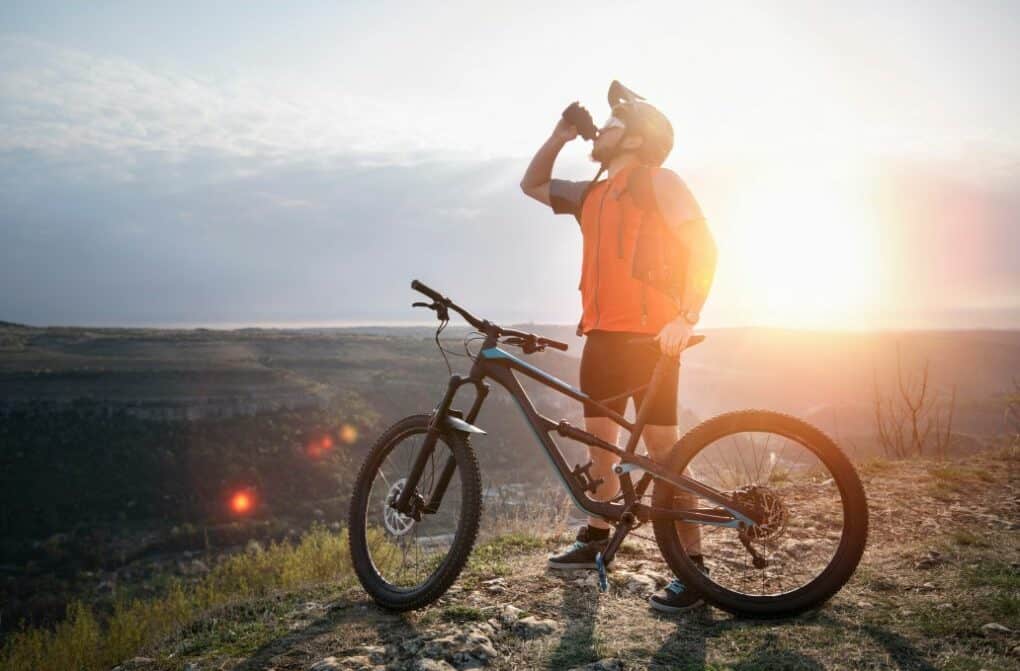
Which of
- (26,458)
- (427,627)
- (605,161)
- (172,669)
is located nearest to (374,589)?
(427,627)

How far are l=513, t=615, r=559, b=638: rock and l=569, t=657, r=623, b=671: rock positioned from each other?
39 centimetres

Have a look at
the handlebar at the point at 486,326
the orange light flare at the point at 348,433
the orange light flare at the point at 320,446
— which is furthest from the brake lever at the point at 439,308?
the orange light flare at the point at 348,433

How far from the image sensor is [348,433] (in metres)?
84.4

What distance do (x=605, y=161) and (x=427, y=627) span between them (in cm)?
257

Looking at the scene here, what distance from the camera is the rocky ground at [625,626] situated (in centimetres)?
269

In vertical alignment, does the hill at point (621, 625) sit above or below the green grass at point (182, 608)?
above

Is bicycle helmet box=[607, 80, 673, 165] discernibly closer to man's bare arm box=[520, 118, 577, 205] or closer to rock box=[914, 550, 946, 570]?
man's bare arm box=[520, 118, 577, 205]

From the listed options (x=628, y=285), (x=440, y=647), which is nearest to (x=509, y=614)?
(x=440, y=647)

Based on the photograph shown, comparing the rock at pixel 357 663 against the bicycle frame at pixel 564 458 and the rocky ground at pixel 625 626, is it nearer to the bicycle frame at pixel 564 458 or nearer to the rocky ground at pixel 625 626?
the rocky ground at pixel 625 626

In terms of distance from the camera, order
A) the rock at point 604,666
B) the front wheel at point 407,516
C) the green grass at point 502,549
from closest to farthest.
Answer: the rock at point 604,666
the front wheel at point 407,516
the green grass at point 502,549

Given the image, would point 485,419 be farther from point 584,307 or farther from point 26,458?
point 584,307

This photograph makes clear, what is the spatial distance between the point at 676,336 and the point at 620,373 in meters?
0.51

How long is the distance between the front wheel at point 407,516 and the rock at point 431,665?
0.47 m

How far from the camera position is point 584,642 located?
288 centimetres
